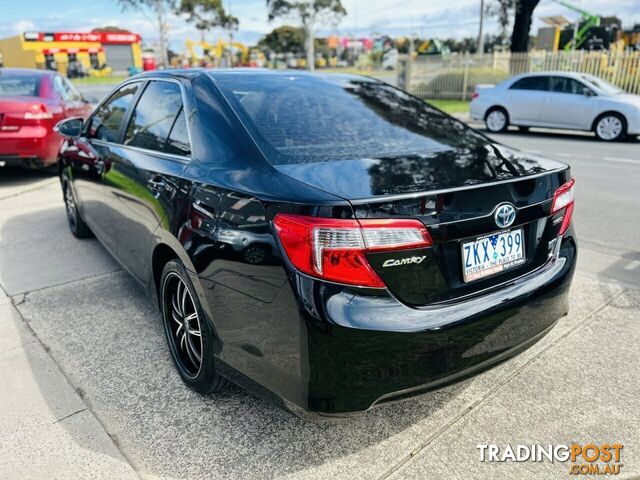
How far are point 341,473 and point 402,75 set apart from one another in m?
22.9

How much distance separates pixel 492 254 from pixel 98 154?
298cm

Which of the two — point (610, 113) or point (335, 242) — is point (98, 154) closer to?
point (335, 242)

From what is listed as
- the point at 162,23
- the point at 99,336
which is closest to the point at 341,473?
the point at 99,336

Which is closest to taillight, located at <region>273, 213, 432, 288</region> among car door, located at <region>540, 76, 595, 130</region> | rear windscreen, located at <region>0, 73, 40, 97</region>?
rear windscreen, located at <region>0, 73, 40, 97</region>

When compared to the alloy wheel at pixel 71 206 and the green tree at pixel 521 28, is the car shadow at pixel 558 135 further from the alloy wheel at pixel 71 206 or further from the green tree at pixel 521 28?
the alloy wheel at pixel 71 206

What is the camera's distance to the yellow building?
52.4m

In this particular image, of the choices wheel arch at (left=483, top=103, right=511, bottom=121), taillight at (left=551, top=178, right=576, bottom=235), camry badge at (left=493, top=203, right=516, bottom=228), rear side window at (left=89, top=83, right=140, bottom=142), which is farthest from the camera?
wheel arch at (left=483, top=103, right=511, bottom=121)

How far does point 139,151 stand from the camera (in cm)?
307

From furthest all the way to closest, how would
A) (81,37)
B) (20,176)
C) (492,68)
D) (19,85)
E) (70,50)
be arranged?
(81,37) < (70,50) < (492,68) < (20,176) < (19,85)

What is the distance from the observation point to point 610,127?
1127cm

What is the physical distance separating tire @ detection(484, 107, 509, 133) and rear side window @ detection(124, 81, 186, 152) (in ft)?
38.5

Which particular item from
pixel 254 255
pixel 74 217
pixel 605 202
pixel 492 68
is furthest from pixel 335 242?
pixel 492 68

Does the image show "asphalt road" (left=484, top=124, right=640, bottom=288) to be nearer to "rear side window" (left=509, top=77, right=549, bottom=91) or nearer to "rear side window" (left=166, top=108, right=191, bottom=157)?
"rear side window" (left=509, top=77, right=549, bottom=91)

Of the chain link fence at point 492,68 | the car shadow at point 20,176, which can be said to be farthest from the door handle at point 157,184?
the chain link fence at point 492,68
